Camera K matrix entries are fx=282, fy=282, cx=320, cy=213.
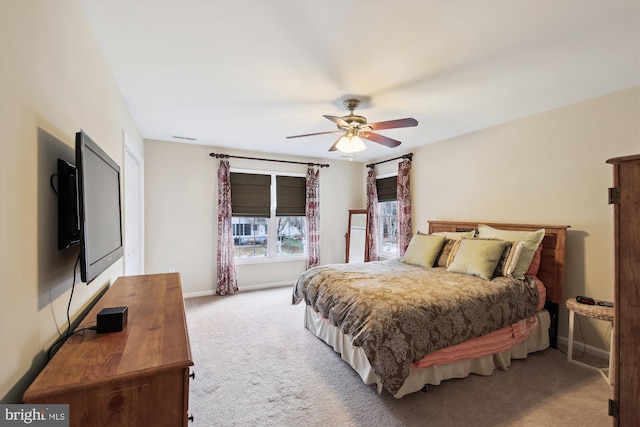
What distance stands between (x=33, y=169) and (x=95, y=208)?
0.35 m

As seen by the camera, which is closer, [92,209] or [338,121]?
[92,209]

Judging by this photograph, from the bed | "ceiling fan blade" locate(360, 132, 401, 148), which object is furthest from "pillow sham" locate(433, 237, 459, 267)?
"ceiling fan blade" locate(360, 132, 401, 148)

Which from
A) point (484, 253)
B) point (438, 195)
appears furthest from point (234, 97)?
point (438, 195)

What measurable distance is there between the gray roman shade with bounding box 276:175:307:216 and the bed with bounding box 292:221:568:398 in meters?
2.29

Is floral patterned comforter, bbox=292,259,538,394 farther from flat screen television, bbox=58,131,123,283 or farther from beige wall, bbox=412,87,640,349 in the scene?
flat screen television, bbox=58,131,123,283

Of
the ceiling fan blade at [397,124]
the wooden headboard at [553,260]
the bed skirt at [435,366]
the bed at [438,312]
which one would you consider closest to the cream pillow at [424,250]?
the bed at [438,312]

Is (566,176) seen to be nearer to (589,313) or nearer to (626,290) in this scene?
(589,313)

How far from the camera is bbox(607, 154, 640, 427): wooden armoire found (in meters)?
1.38

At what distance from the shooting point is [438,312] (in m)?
2.20

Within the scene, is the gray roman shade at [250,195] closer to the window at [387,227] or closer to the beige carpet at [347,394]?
the window at [387,227]

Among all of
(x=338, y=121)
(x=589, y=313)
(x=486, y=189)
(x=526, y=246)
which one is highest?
(x=338, y=121)

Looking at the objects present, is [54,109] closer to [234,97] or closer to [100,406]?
[100,406]

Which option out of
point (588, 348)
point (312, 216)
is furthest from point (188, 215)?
point (588, 348)

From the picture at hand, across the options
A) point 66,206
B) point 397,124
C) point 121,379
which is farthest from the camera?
point 397,124
